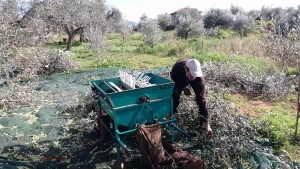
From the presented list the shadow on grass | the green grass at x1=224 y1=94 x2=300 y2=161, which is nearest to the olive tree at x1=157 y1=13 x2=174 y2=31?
the green grass at x1=224 y1=94 x2=300 y2=161

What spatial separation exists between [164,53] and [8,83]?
763 cm

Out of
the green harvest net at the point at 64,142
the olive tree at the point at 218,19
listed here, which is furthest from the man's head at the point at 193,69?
the olive tree at the point at 218,19

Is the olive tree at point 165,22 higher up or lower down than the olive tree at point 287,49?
higher up

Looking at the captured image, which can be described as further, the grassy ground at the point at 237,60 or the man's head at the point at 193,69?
the grassy ground at the point at 237,60

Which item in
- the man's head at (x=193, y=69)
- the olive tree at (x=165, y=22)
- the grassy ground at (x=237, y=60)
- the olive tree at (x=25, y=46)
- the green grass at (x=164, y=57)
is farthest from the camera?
the olive tree at (x=165, y=22)

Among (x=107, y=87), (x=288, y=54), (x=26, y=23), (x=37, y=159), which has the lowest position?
(x=37, y=159)

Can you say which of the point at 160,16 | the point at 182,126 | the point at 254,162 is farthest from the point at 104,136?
the point at 160,16

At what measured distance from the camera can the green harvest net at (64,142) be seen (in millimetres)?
3916

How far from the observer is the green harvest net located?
3.92 m

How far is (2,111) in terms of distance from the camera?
6.03m

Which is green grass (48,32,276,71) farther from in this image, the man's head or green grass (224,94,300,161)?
the man's head

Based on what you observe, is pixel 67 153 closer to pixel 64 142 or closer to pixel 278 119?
pixel 64 142

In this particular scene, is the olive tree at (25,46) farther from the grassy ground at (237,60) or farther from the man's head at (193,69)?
the man's head at (193,69)

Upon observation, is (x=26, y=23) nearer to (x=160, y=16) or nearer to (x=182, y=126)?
(x=182, y=126)
